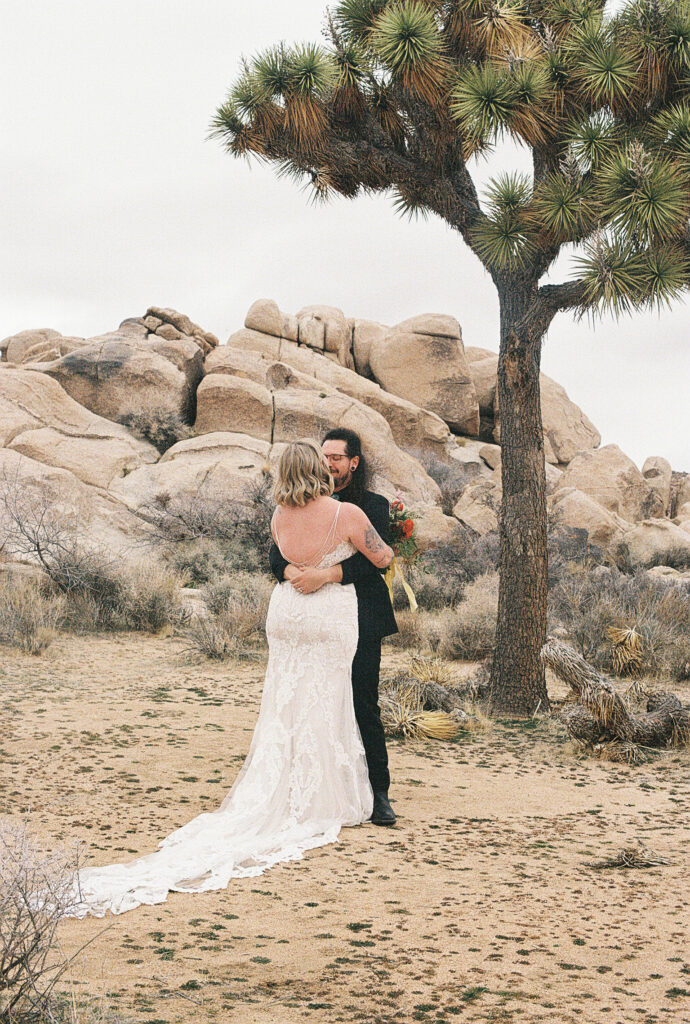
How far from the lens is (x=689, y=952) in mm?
3898

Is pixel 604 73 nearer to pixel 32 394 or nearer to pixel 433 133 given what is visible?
pixel 433 133

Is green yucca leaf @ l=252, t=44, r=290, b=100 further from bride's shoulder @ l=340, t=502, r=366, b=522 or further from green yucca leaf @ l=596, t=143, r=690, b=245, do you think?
bride's shoulder @ l=340, t=502, r=366, b=522

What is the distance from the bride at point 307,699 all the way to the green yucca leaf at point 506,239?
4.60 m

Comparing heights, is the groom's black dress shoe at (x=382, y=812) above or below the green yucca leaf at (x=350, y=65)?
below

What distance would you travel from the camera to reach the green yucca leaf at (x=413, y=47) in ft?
30.7

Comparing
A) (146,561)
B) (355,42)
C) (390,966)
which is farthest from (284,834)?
(146,561)

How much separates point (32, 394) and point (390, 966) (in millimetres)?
18908

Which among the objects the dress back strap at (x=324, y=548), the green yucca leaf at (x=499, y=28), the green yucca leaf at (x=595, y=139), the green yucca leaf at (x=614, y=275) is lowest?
the dress back strap at (x=324, y=548)

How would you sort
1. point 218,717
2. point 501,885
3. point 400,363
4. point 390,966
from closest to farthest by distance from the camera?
1. point 390,966
2. point 501,885
3. point 218,717
4. point 400,363

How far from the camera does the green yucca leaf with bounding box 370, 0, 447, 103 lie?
934 centimetres

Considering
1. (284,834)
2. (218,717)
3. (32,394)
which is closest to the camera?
(284,834)

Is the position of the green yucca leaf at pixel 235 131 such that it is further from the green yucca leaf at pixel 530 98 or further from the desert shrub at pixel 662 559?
the desert shrub at pixel 662 559

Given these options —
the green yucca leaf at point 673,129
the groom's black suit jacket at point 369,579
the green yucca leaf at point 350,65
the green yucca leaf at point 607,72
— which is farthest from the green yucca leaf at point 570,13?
the groom's black suit jacket at point 369,579

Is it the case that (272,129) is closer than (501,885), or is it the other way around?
(501,885)
